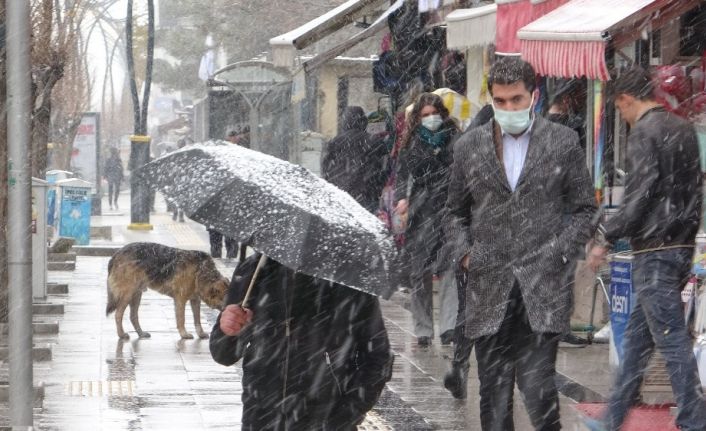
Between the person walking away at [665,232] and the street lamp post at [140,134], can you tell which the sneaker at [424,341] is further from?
the street lamp post at [140,134]

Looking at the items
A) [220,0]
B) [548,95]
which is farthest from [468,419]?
[220,0]

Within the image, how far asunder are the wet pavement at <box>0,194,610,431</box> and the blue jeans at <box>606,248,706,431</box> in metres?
1.08

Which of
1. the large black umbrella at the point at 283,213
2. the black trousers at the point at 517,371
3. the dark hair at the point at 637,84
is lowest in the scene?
the black trousers at the point at 517,371

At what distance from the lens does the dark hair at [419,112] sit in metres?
9.92

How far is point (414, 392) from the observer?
8.90 metres

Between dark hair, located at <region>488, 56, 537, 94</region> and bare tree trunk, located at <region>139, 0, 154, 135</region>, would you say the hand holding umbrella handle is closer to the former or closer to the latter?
dark hair, located at <region>488, 56, 537, 94</region>

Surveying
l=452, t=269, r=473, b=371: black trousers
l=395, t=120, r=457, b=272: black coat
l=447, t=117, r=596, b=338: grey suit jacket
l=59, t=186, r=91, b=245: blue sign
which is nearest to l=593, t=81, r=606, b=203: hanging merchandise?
l=395, t=120, r=457, b=272: black coat

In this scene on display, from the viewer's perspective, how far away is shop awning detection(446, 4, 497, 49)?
41.8 feet

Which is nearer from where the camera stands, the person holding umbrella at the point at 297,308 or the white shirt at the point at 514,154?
the person holding umbrella at the point at 297,308

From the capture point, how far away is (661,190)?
21.4 feet

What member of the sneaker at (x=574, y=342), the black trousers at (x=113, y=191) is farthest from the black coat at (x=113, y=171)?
the sneaker at (x=574, y=342)

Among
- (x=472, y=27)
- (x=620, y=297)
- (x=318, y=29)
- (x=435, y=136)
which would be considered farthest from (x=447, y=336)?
(x=318, y=29)

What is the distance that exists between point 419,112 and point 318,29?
9013 millimetres

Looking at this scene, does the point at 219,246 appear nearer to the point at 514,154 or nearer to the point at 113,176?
the point at 514,154
